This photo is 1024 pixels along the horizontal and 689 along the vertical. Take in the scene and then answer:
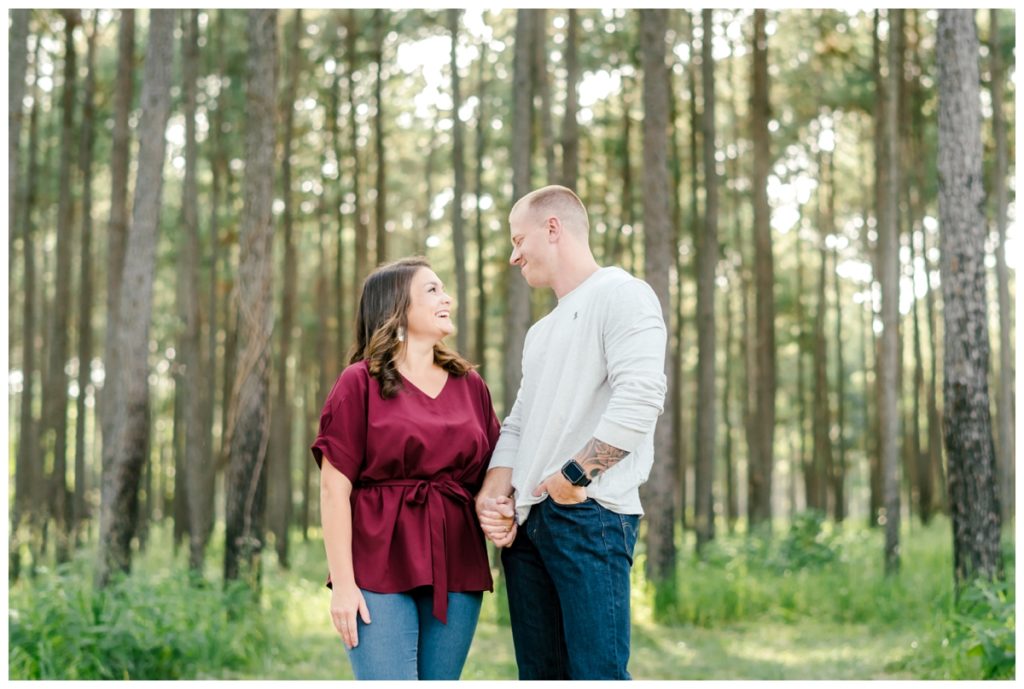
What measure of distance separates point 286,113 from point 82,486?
628 cm

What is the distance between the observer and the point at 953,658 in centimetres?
735

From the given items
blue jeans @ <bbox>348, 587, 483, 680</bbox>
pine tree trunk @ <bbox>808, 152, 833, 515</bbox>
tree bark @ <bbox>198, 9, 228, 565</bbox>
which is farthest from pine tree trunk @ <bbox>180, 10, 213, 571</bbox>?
pine tree trunk @ <bbox>808, 152, 833, 515</bbox>

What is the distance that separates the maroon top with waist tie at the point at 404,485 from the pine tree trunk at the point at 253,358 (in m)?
6.38

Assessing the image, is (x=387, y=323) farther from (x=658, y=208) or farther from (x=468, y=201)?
(x=468, y=201)

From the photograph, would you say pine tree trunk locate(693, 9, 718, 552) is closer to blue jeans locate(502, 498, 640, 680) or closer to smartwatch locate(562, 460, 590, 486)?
blue jeans locate(502, 498, 640, 680)

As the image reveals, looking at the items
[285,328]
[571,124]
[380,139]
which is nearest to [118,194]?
[380,139]

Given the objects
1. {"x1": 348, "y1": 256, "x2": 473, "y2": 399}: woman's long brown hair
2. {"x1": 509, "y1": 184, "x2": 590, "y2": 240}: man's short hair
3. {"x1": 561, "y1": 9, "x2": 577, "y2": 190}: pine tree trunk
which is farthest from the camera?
{"x1": 561, "y1": 9, "x2": 577, "y2": 190}: pine tree trunk

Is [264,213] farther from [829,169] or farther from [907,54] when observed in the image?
[829,169]

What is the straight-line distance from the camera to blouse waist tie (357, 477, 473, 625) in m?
3.42

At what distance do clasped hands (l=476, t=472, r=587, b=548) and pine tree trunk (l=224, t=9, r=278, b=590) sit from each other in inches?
254

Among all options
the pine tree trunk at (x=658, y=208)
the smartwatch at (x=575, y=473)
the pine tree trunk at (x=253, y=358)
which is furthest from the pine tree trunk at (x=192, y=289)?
the smartwatch at (x=575, y=473)

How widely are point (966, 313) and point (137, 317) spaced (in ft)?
22.2

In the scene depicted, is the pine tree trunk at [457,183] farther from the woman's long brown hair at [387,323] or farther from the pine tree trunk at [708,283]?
the woman's long brown hair at [387,323]

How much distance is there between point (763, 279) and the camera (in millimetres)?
16766
